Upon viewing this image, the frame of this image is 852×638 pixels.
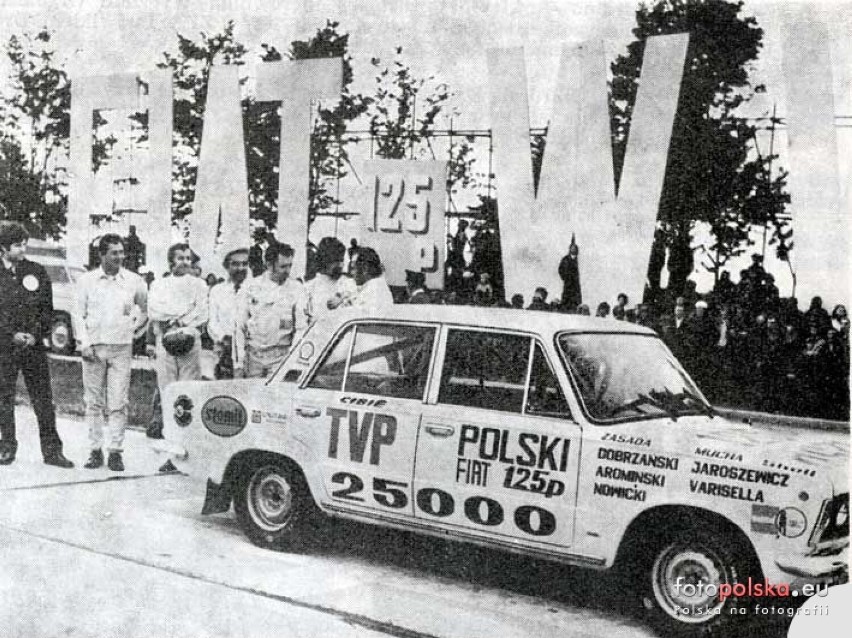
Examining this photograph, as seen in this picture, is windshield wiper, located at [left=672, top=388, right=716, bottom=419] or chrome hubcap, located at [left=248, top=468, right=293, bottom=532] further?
chrome hubcap, located at [left=248, top=468, right=293, bottom=532]

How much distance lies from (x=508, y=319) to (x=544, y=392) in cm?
39

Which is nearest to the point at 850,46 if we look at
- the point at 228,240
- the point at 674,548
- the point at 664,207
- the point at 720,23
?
the point at 720,23

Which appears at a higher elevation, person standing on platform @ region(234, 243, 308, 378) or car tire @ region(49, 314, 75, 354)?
person standing on platform @ region(234, 243, 308, 378)

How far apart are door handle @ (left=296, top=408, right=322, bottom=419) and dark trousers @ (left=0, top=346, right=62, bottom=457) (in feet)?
8.40

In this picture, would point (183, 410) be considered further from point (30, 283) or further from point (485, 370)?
point (30, 283)

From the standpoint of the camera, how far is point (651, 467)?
330 cm

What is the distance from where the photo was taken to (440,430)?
379cm

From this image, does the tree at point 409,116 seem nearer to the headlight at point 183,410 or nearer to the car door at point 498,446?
the car door at point 498,446

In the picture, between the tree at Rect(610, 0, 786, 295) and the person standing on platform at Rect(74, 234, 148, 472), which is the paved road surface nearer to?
the person standing on platform at Rect(74, 234, 148, 472)

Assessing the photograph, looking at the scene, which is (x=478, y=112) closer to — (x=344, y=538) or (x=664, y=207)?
(x=664, y=207)

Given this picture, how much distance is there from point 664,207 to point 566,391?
1.51 m

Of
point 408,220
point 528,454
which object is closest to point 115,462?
point 408,220

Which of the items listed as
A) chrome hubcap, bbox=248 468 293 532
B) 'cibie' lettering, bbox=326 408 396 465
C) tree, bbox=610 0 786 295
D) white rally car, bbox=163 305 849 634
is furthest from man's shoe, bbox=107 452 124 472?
tree, bbox=610 0 786 295

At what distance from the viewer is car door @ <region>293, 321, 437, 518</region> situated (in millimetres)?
3896
